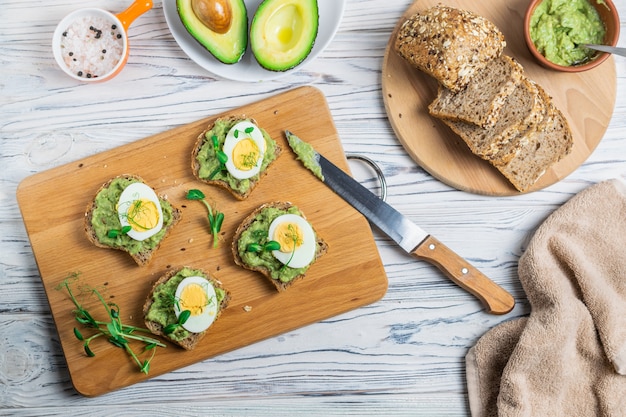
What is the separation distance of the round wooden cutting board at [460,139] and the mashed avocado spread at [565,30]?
0.12 metres

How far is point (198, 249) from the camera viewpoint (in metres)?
2.67

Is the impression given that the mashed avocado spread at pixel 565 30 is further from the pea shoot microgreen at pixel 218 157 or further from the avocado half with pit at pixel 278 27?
the pea shoot microgreen at pixel 218 157

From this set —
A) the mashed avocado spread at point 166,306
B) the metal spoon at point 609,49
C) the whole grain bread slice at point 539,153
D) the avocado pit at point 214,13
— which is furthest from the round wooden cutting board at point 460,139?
the mashed avocado spread at point 166,306

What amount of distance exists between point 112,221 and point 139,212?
5.7 inches

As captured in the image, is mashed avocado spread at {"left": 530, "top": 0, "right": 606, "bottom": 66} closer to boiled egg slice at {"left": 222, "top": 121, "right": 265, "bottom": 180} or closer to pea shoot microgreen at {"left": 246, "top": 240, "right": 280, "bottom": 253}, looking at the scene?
boiled egg slice at {"left": 222, "top": 121, "right": 265, "bottom": 180}

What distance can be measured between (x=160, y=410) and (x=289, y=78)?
1.67 metres

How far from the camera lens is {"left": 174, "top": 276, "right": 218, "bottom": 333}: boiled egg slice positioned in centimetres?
251

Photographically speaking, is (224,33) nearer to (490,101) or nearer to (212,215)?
(212,215)

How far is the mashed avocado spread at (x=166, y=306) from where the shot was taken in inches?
100

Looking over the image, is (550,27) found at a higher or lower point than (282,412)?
higher

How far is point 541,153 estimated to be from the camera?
2.58 metres

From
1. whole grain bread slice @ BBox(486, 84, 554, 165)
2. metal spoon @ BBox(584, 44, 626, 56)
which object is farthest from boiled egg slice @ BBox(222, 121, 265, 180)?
metal spoon @ BBox(584, 44, 626, 56)

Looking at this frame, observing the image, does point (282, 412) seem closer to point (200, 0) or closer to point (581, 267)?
point (581, 267)

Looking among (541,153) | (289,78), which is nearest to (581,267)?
(541,153)
